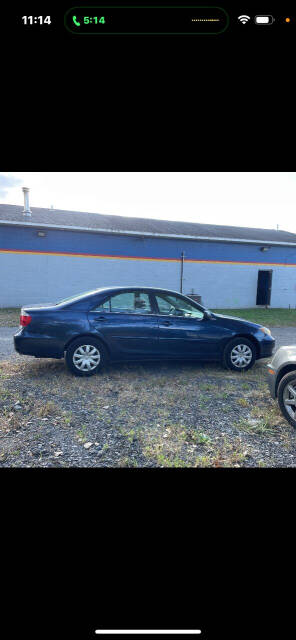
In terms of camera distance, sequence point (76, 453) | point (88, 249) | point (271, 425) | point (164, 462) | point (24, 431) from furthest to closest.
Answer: point (88, 249)
point (271, 425)
point (24, 431)
point (76, 453)
point (164, 462)

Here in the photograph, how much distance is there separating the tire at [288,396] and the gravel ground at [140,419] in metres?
0.13

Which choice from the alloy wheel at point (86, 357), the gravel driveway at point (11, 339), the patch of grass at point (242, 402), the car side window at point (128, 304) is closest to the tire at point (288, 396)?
the patch of grass at point (242, 402)

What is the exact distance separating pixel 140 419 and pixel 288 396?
5.39 feet

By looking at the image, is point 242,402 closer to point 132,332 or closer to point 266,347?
point 266,347

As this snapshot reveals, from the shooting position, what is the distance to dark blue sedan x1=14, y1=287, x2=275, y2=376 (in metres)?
4.96

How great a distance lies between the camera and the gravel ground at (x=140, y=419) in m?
2.83
